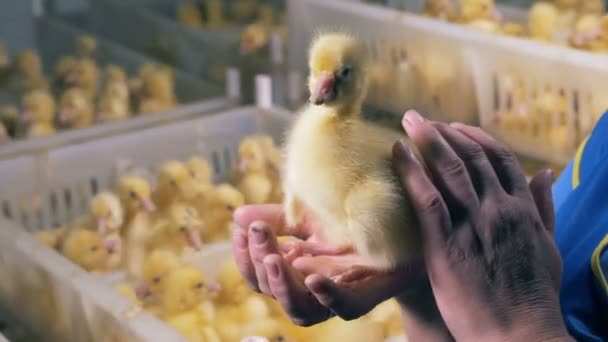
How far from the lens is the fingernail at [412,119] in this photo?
2.36ft

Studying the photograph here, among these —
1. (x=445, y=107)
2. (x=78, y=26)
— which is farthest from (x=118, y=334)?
(x=78, y=26)

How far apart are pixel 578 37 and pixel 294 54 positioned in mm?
779

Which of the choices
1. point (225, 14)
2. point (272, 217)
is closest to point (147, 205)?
point (272, 217)

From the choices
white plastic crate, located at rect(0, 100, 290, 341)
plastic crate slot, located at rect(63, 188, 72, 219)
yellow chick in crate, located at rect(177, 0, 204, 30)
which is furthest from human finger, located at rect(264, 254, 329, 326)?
yellow chick in crate, located at rect(177, 0, 204, 30)

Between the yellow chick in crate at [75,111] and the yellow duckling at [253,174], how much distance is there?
53 cm

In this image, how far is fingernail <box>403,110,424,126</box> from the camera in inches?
28.4

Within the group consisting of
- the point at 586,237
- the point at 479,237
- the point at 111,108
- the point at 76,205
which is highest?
the point at 479,237

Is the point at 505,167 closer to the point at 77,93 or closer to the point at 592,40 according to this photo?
the point at 592,40

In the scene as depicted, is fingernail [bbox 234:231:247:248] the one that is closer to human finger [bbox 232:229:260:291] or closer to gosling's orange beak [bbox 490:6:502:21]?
human finger [bbox 232:229:260:291]

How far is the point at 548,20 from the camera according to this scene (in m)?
2.44

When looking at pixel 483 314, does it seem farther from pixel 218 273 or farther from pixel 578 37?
pixel 578 37

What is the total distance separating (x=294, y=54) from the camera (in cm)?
238

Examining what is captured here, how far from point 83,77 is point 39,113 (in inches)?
14.3

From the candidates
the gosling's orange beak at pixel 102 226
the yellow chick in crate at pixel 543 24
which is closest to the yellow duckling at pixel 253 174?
the gosling's orange beak at pixel 102 226
